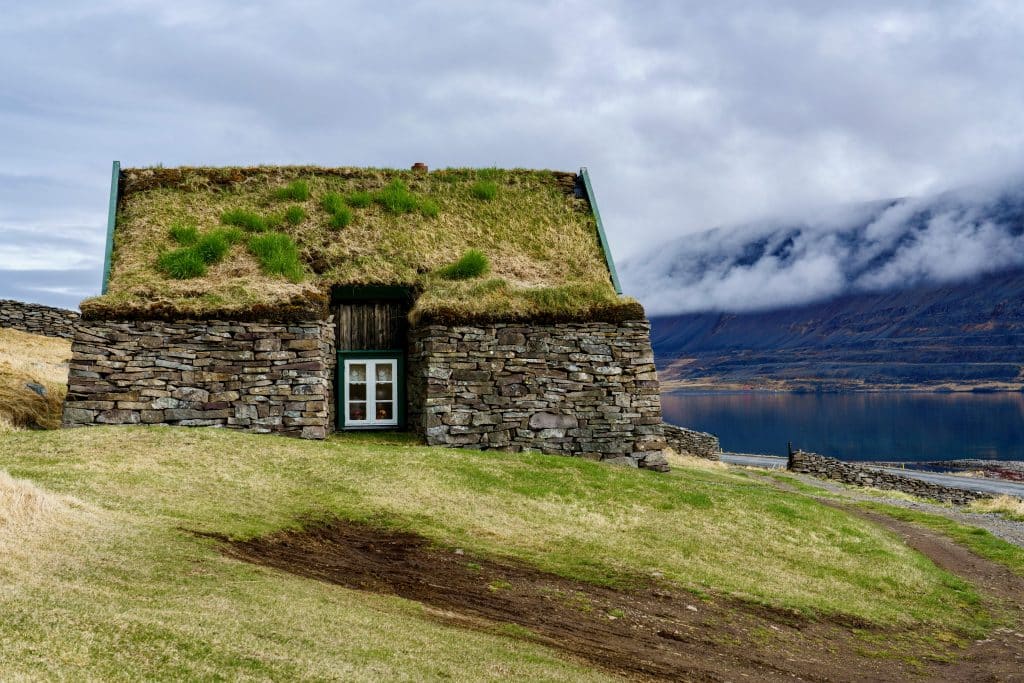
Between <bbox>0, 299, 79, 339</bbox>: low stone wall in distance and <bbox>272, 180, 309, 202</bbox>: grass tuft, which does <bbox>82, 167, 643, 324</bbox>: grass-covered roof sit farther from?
<bbox>0, 299, 79, 339</bbox>: low stone wall in distance

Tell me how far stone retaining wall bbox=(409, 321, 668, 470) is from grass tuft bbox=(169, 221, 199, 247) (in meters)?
8.44

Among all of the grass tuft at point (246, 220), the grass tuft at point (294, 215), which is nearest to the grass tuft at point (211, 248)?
the grass tuft at point (246, 220)

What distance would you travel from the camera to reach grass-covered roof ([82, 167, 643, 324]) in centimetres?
2362

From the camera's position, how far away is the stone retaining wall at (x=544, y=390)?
915 inches

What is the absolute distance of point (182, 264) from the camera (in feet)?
81.1

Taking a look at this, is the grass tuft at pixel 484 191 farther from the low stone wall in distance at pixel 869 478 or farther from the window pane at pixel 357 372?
the low stone wall in distance at pixel 869 478

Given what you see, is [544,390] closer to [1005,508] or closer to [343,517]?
[343,517]

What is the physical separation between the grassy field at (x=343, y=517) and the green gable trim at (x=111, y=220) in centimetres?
672

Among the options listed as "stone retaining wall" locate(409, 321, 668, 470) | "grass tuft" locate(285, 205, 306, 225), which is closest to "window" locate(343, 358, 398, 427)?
"stone retaining wall" locate(409, 321, 668, 470)

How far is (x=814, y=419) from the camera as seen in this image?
191375mm

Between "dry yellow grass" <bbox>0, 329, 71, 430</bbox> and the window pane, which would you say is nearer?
"dry yellow grass" <bbox>0, 329, 71, 430</bbox>

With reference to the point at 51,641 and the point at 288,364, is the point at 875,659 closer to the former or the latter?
the point at 51,641

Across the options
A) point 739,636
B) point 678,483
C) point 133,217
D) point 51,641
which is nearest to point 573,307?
point 678,483

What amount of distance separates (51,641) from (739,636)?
9.50m
